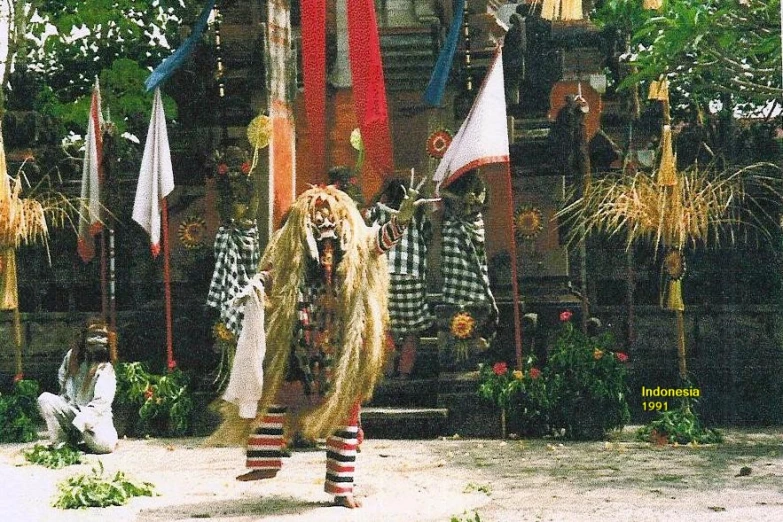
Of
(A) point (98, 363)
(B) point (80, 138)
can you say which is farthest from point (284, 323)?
(B) point (80, 138)

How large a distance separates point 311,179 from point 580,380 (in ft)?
9.82

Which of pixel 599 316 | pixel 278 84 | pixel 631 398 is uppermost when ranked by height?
pixel 278 84

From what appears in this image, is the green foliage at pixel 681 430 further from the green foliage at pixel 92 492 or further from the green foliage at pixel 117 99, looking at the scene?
the green foliage at pixel 117 99

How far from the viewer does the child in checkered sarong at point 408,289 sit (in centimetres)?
1091

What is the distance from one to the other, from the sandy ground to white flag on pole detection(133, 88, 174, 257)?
191 centimetres

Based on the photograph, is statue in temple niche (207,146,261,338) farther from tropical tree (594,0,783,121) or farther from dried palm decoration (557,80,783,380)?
tropical tree (594,0,783,121)

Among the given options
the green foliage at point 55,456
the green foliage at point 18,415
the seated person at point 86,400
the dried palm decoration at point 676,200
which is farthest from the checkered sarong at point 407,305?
the green foliage at point 18,415

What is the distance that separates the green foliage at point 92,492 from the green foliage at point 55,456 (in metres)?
1.54

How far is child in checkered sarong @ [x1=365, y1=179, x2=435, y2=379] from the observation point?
10.9 m

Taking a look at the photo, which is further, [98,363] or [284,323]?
[98,363]

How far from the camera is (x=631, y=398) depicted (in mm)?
11250

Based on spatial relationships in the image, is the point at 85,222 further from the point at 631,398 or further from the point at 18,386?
the point at 631,398

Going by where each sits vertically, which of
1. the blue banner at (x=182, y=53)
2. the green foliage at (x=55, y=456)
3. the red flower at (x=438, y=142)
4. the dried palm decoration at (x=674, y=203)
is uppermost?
the blue banner at (x=182, y=53)

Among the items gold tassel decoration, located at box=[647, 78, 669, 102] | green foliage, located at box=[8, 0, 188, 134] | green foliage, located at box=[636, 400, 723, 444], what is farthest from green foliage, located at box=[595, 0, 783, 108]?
green foliage, located at box=[8, 0, 188, 134]
